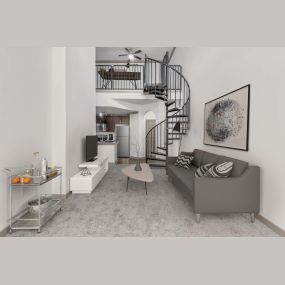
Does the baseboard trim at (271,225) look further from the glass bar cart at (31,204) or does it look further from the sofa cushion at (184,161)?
the glass bar cart at (31,204)

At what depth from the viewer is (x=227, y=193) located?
6.89 feet

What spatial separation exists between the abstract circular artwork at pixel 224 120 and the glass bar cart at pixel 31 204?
3203 millimetres

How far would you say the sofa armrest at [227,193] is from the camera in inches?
82.1

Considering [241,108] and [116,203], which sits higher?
[241,108]

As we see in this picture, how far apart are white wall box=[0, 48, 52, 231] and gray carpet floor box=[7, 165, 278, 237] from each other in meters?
0.73

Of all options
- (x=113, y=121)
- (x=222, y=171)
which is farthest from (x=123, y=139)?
(x=222, y=171)

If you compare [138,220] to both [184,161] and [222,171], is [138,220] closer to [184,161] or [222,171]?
[222,171]

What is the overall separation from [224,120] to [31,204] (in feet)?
12.2

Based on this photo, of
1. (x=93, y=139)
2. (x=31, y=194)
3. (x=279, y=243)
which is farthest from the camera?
(x=93, y=139)

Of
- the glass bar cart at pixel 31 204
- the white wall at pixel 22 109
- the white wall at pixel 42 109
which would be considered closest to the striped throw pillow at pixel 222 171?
the glass bar cart at pixel 31 204

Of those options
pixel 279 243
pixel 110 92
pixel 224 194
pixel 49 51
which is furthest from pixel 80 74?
pixel 279 243

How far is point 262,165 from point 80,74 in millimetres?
4224

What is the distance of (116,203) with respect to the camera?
2828 millimetres

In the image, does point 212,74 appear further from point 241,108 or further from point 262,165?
point 262,165
